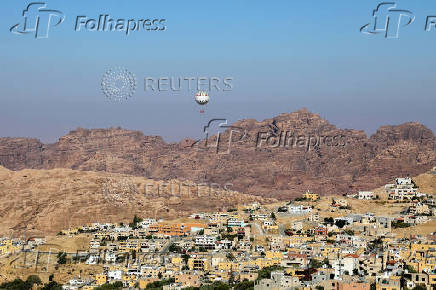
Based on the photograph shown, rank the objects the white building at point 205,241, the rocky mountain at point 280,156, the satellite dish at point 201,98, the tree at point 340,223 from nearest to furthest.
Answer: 1. the white building at point 205,241
2. the tree at point 340,223
3. the satellite dish at point 201,98
4. the rocky mountain at point 280,156

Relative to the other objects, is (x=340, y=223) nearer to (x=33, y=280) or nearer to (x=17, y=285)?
(x=33, y=280)

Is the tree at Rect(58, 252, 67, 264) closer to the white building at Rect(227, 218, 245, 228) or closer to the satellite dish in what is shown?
the white building at Rect(227, 218, 245, 228)

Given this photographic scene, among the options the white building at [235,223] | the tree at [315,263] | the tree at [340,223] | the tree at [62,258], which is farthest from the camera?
the white building at [235,223]

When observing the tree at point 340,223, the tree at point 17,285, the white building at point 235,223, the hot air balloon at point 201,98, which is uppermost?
the hot air balloon at point 201,98

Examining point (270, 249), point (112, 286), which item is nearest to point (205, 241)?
point (270, 249)

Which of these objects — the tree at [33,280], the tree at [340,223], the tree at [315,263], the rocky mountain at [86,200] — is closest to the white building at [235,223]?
the tree at [340,223]

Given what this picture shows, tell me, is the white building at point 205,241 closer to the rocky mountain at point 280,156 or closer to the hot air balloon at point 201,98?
the hot air balloon at point 201,98

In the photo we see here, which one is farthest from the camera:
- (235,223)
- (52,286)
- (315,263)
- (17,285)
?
(235,223)

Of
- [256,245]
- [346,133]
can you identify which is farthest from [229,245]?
[346,133]
